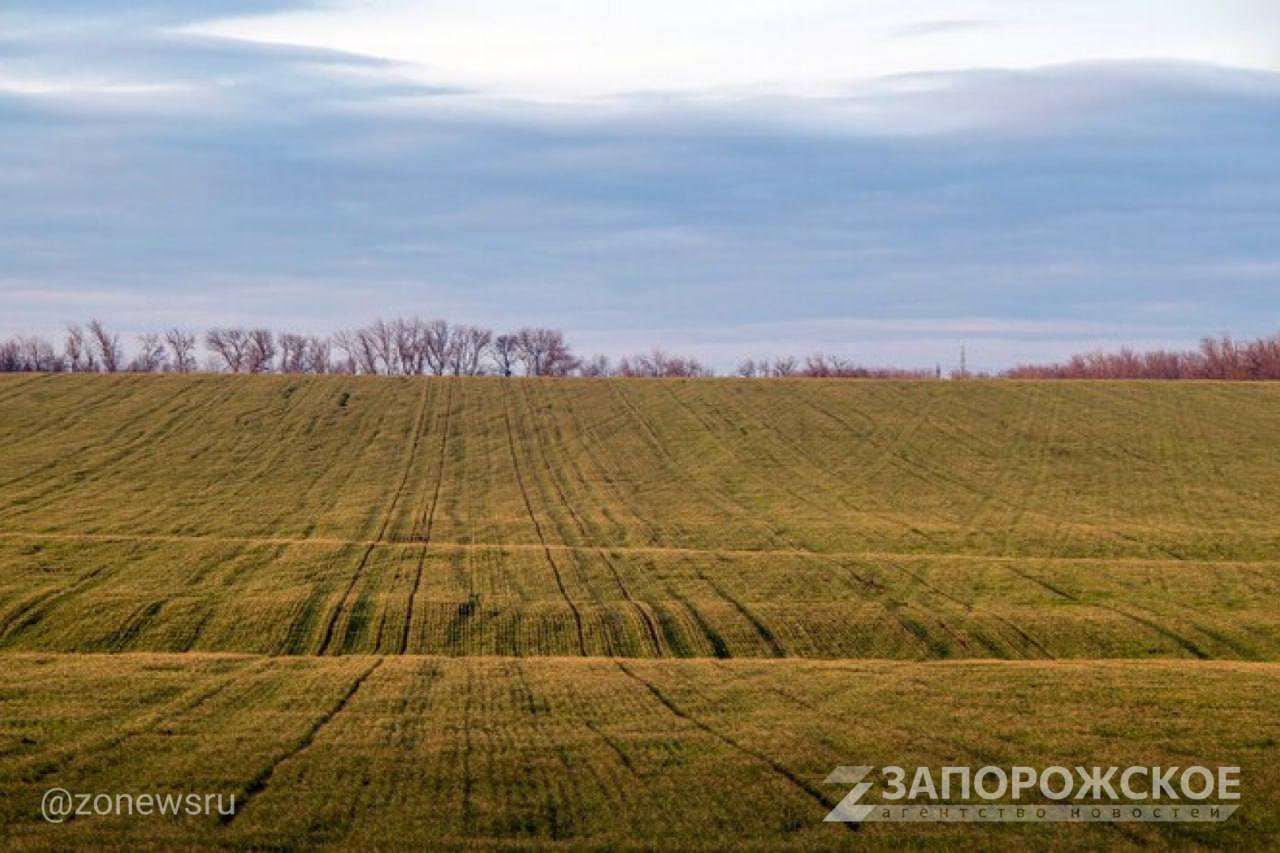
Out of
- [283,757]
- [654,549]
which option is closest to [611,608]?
[654,549]

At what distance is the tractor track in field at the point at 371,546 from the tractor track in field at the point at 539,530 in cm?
424

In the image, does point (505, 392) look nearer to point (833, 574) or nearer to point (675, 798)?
point (833, 574)

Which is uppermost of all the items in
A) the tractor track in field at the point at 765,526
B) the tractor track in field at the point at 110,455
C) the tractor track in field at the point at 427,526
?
the tractor track in field at the point at 110,455

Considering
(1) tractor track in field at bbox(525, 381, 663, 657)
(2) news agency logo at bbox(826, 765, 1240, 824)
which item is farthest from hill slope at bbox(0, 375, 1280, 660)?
(2) news agency logo at bbox(826, 765, 1240, 824)

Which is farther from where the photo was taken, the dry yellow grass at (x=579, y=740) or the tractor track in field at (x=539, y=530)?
the tractor track in field at (x=539, y=530)

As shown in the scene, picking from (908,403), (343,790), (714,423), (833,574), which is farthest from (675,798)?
(908,403)

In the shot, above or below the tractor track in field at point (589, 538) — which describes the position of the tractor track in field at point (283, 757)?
above

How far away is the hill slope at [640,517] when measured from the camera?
29.4 m

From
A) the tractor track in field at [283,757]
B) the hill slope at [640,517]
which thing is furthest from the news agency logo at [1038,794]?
the hill slope at [640,517]

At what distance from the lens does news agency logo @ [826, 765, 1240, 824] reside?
49.9ft

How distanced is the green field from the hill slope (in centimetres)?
19

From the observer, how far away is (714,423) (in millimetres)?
64000

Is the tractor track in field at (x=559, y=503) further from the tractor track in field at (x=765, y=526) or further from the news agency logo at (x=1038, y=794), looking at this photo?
the news agency logo at (x=1038, y=794)

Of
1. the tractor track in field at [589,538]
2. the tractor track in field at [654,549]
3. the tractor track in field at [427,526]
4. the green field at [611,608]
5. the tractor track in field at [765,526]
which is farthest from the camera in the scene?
the tractor track in field at [654,549]
